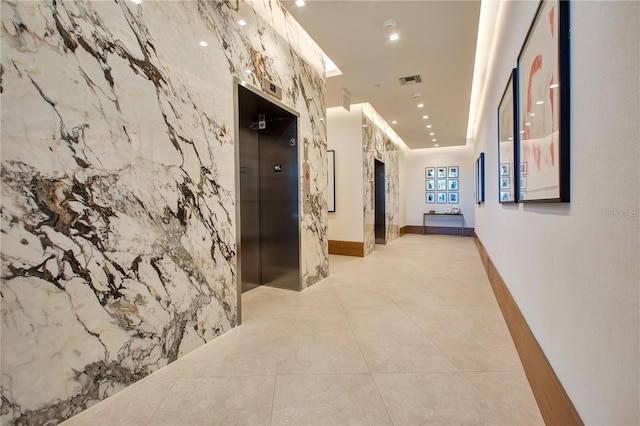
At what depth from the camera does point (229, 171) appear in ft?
9.15

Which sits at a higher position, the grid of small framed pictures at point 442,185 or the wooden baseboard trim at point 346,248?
the grid of small framed pictures at point 442,185

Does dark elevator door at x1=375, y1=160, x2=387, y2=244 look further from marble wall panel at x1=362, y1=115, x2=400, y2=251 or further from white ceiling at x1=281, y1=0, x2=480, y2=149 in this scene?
white ceiling at x1=281, y1=0, x2=480, y2=149

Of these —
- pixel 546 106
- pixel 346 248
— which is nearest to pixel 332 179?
pixel 346 248

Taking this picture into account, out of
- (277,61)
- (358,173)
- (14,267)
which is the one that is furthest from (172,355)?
(358,173)

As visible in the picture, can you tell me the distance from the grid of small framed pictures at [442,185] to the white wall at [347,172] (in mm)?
5763

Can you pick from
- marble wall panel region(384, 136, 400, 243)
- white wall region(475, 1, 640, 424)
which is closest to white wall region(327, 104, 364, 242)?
marble wall panel region(384, 136, 400, 243)

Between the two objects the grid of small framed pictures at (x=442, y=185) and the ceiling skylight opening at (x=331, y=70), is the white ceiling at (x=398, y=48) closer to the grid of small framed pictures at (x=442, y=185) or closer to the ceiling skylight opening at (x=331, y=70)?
the ceiling skylight opening at (x=331, y=70)

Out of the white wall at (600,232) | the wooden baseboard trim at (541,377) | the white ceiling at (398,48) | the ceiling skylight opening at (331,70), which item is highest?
the ceiling skylight opening at (331,70)

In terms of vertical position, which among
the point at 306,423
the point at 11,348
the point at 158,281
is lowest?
the point at 306,423

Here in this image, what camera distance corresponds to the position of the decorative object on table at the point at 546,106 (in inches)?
50.6

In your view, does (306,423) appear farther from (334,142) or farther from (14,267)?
(334,142)

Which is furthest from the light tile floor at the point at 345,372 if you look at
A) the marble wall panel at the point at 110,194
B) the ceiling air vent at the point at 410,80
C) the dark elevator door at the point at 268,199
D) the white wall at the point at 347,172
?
the ceiling air vent at the point at 410,80

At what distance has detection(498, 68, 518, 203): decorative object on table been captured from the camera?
7.62 ft

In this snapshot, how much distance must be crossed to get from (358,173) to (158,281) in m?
5.02
